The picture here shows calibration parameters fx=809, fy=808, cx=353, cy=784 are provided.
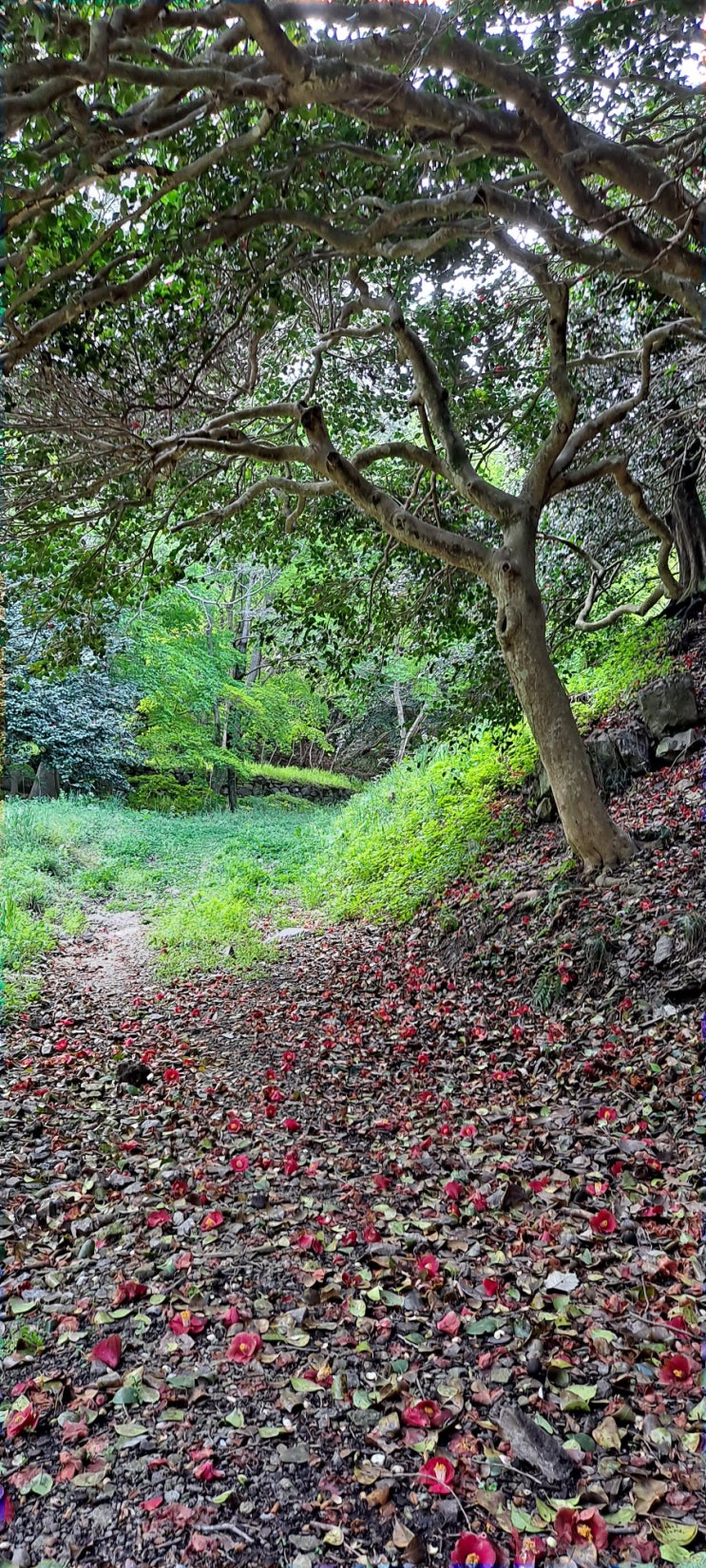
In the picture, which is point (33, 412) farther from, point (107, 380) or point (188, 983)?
point (188, 983)

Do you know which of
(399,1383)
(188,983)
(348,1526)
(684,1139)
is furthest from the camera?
(188,983)

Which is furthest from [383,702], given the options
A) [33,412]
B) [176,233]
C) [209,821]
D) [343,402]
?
[176,233]

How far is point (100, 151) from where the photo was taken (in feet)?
9.93

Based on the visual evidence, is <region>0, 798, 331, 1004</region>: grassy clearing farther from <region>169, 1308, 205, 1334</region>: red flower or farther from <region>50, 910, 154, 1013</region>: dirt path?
<region>169, 1308, 205, 1334</region>: red flower

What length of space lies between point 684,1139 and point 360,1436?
73.1 inches

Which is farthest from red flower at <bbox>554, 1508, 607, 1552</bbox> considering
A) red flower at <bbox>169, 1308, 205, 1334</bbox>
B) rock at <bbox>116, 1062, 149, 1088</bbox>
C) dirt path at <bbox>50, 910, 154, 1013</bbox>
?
dirt path at <bbox>50, 910, 154, 1013</bbox>

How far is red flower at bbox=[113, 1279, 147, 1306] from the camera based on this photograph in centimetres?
295

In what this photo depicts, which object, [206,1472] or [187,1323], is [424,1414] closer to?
[206,1472]

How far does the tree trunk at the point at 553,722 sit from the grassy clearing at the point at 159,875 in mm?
3573

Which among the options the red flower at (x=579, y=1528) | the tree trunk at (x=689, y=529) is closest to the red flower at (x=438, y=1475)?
the red flower at (x=579, y=1528)

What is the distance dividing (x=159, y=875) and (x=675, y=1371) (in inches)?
448

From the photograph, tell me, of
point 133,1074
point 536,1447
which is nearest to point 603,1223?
point 536,1447

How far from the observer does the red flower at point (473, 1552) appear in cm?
188

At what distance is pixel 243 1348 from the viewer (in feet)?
8.66
